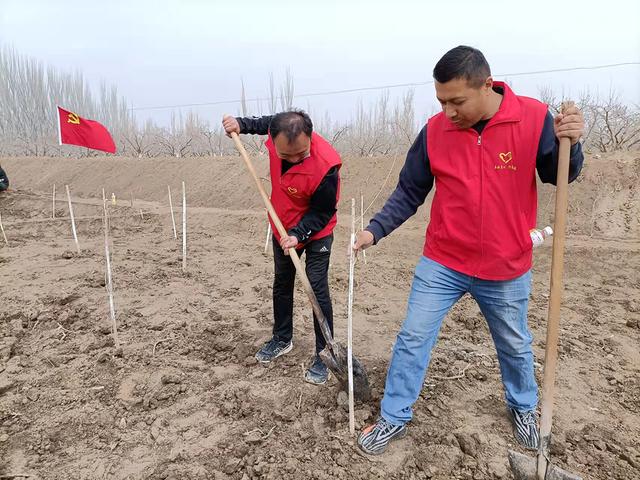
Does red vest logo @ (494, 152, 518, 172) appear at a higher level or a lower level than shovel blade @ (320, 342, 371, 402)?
higher

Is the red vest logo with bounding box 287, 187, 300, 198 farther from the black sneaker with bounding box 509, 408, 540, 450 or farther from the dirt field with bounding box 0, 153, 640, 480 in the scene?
the black sneaker with bounding box 509, 408, 540, 450

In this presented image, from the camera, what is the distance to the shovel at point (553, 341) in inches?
65.4

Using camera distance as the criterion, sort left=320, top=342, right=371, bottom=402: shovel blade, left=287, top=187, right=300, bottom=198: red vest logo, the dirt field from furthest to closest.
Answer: left=287, top=187, right=300, bottom=198: red vest logo < left=320, top=342, right=371, bottom=402: shovel blade < the dirt field

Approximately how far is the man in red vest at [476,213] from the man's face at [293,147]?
564 millimetres

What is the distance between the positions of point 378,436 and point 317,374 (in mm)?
695

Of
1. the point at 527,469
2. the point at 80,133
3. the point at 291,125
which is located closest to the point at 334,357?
the point at 527,469

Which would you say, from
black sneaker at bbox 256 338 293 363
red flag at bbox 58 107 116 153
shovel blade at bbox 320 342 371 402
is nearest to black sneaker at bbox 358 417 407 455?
shovel blade at bbox 320 342 371 402

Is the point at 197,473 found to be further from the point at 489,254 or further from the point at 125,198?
the point at 125,198

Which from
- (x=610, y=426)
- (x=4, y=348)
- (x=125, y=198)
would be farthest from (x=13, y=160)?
(x=610, y=426)

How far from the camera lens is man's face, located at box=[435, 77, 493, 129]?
1688 mm

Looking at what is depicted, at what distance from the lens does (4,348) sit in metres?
3.25

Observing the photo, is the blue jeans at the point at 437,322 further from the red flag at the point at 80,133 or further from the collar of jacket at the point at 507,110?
the red flag at the point at 80,133

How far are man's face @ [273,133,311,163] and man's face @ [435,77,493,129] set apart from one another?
0.79 meters

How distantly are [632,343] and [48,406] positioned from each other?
4099 millimetres
